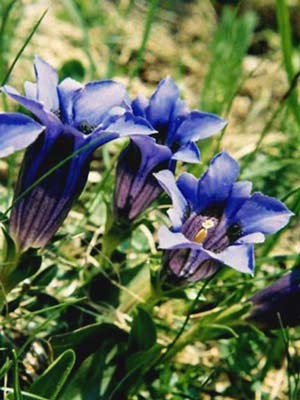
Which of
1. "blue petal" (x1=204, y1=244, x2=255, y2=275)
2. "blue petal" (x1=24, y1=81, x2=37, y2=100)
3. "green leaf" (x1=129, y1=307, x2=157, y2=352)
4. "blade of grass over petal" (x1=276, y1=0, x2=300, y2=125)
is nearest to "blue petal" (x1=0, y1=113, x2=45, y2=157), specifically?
"blue petal" (x1=24, y1=81, x2=37, y2=100)

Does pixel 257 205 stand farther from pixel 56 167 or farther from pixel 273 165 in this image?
pixel 273 165

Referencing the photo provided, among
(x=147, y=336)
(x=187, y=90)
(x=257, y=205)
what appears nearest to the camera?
(x=257, y=205)

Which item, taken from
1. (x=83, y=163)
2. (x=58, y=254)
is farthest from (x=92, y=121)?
(x=58, y=254)

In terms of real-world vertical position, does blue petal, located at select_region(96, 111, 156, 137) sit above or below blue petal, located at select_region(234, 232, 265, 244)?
above

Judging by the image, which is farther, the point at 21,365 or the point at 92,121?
the point at 21,365

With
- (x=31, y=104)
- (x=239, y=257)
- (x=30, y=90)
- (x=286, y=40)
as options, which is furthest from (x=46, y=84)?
(x=286, y=40)

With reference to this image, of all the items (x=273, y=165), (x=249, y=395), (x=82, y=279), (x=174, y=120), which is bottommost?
(x=249, y=395)

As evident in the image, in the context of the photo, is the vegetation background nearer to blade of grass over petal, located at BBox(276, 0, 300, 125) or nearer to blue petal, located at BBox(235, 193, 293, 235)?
blade of grass over petal, located at BBox(276, 0, 300, 125)
